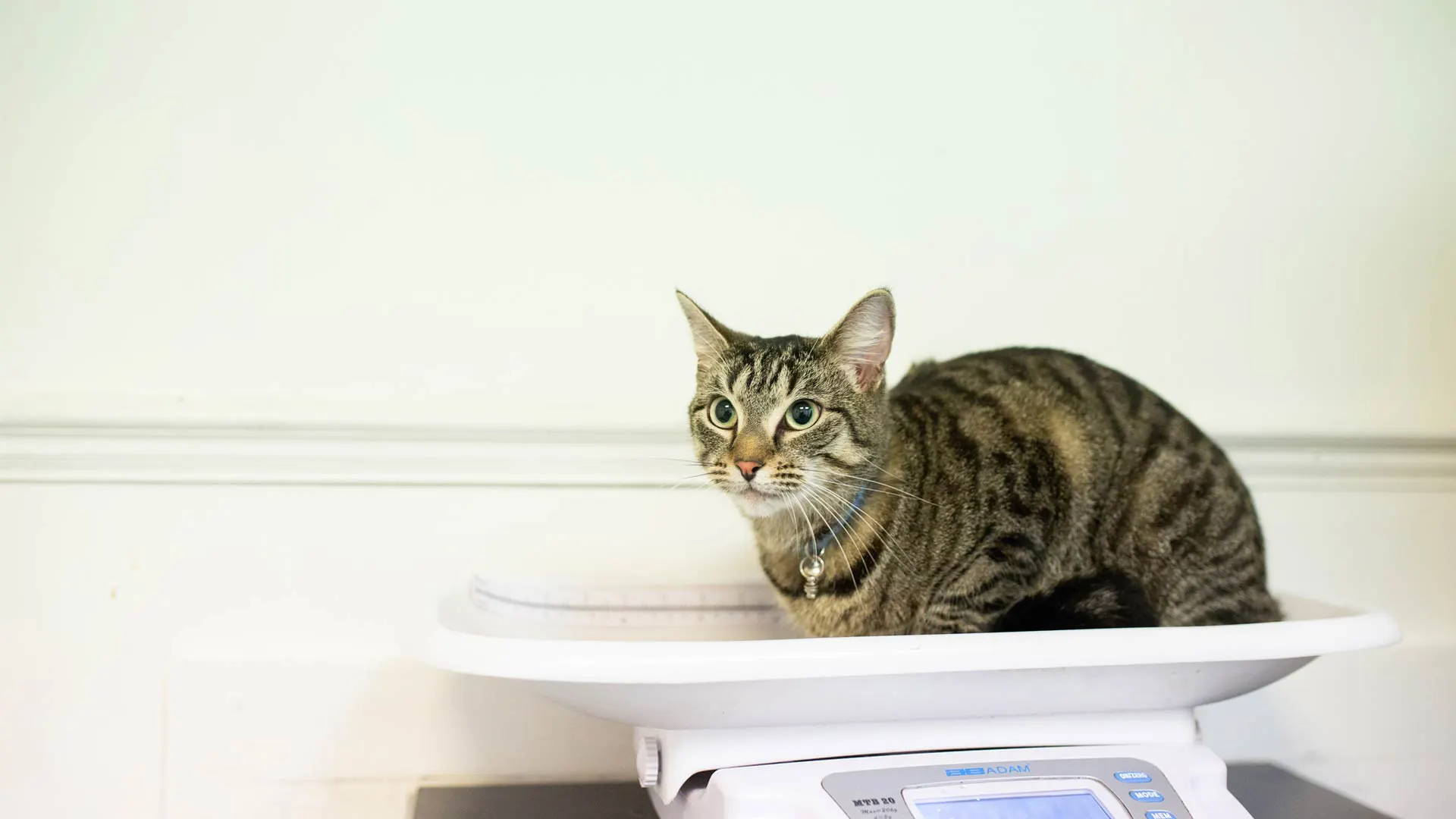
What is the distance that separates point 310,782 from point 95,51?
907 mm

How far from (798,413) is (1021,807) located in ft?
1.26

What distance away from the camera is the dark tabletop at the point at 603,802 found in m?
1.06

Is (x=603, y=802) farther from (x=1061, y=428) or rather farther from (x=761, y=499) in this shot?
(x=1061, y=428)

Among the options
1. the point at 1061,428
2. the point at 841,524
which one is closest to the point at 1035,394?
the point at 1061,428

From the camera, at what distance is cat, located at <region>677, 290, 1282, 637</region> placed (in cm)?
93

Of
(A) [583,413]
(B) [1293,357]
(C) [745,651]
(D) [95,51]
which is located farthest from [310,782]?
(B) [1293,357]

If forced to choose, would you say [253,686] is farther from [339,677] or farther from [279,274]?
[279,274]

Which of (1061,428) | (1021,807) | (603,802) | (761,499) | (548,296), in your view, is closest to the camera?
(1021,807)

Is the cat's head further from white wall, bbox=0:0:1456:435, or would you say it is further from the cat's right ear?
white wall, bbox=0:0:1456:435

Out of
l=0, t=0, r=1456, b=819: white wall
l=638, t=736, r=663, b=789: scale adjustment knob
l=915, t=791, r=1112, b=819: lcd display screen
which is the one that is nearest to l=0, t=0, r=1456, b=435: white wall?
l=0, t=0, r=1456, b=819: white wall

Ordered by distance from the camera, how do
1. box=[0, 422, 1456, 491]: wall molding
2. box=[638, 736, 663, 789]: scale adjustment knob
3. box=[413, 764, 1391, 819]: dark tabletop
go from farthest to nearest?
box=[0, 422, 1456, 491]: wall molding, box=[413, 764, 1391, 819]: dark tabletop, box=[638, 736, 663, 789]: scale adjustment knob

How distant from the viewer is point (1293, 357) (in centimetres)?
139

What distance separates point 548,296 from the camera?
4.17 feet

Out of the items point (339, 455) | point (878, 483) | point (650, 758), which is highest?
point (878, 483)
